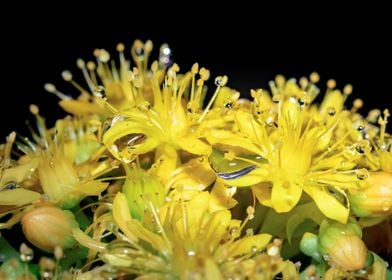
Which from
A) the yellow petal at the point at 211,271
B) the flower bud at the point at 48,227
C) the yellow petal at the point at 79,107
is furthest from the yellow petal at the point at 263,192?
the yellow petal at the point at 79,107

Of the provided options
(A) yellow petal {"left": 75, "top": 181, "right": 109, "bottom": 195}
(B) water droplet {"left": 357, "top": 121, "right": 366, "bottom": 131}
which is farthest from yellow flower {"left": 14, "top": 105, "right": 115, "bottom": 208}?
(B) water droplet {"left": 357, "top": 121, "right": 366, "bottom": 131}

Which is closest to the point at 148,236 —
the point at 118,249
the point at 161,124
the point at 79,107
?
the point at 118,249

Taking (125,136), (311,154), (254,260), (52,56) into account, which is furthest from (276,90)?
(52,56)

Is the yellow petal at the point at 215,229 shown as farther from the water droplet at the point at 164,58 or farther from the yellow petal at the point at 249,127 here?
the water droplet at the point at 164,58

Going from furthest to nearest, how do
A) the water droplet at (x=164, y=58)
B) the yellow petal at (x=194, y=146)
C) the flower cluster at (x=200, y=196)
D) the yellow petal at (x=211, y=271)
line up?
the water droplet at (x=164, y=58)
the yellow petal at (x=194, y=146)
the flower cluster at (x=200, y=196)
the yellow petal at (x=211, y=271)

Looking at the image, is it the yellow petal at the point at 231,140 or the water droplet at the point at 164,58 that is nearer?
the yellow petal at the point at 231,140

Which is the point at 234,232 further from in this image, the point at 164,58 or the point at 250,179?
the point at 164,58

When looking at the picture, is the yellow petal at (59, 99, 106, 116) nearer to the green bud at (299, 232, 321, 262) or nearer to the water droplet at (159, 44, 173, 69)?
the water droplet at (159, 44, 173, 69)

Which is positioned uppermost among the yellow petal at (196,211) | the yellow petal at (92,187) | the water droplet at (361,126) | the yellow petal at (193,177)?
the water droplet at (361,126)

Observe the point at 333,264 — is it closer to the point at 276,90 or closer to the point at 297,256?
the point at 297,256
